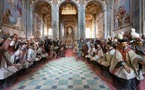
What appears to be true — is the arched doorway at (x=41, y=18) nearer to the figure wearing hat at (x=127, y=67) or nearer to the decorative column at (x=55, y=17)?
the decorative column at (x=55, y=17)

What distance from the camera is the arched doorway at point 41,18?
623 inches

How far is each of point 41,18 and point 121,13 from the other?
13516mm

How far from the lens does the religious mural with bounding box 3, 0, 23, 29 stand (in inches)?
376

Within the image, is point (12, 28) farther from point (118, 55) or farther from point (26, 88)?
point (118, 55)

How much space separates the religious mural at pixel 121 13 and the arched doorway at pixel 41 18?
31.6 ft

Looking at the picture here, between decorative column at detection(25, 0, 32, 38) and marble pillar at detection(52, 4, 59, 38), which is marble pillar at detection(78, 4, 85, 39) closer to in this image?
marble pillar at detection(52, 4, 59, 38)

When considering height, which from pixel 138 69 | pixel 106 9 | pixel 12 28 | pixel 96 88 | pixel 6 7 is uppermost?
pixel 106 9

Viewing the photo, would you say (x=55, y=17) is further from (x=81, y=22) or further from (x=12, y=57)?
(x=12, y=57)

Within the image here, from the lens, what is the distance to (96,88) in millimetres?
3664

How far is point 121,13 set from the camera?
12.0m

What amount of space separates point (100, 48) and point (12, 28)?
9132 millimetres

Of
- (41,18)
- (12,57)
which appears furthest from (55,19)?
(12,57)

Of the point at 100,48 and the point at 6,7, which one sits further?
the point at 6,7

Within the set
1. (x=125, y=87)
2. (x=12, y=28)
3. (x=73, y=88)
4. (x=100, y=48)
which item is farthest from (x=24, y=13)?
(x=125, y=87)
